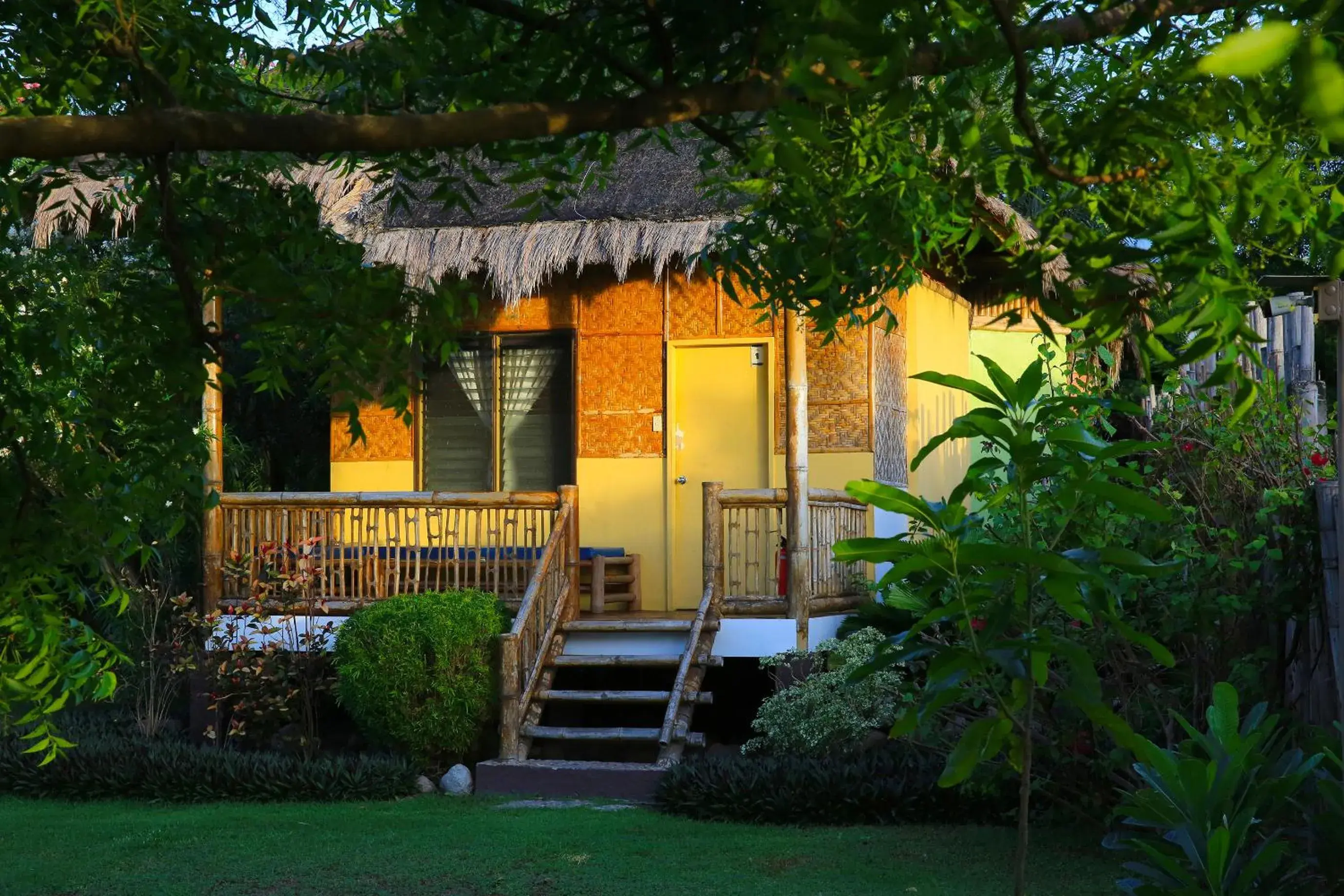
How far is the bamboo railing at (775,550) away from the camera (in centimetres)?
1092

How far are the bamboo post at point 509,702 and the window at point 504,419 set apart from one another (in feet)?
9.75

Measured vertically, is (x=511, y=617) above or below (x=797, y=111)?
below

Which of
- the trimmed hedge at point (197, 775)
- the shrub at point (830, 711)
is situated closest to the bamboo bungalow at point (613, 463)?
the shrub at point (830, 711)

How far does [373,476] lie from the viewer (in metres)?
13.2

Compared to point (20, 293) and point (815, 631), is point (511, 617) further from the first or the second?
point (20, 293)

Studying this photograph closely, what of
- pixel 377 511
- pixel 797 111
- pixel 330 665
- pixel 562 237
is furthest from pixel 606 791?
pixel 797 111

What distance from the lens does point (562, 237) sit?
11562 mm

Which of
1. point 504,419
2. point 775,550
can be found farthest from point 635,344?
point 775,550

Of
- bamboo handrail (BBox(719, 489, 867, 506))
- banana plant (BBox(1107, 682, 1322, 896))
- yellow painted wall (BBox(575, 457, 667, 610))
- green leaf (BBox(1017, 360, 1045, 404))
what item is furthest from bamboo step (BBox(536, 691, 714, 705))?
green leaf (BBox(1017, 360, 1045, 404))

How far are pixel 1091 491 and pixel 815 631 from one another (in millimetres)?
8444

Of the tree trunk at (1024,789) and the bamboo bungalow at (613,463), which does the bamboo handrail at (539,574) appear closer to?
the bamboo bungalow at (613,463)

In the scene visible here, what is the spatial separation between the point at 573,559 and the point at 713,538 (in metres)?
1.17

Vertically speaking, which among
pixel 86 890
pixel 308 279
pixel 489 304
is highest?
pixel 489 304

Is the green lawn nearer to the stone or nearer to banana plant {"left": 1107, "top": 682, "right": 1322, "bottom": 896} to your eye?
the stone
